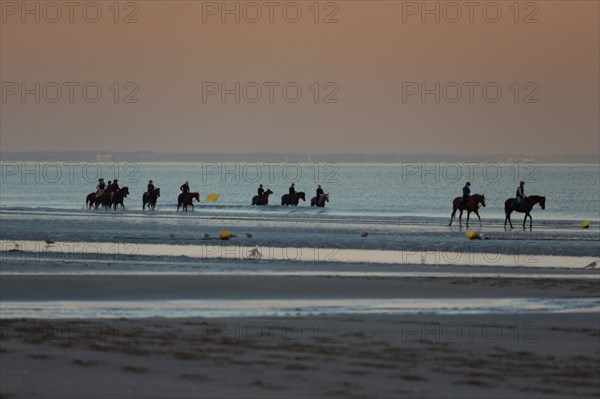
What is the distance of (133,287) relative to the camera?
18.8 meters

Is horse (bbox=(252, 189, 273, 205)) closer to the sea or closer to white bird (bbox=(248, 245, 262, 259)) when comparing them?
the sea

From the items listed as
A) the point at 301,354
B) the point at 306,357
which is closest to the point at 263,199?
the point at 301,354

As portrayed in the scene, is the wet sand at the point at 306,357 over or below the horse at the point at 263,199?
below

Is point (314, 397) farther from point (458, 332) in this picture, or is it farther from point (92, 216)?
point (92, 216)

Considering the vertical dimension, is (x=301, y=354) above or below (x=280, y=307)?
below

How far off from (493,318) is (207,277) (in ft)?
23.6

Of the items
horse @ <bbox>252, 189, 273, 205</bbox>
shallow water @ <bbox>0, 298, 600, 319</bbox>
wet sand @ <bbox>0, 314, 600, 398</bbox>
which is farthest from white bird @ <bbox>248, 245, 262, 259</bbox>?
horse @ <bbox>252, 189, 273, 205</bbox>

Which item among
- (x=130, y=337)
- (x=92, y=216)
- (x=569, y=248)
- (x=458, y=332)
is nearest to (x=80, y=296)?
(x=130, y=337)

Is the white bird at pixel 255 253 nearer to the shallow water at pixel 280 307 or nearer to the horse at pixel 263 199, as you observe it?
the shallow water at pixel 280 307

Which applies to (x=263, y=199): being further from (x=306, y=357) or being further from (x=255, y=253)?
(x=306, y=357)

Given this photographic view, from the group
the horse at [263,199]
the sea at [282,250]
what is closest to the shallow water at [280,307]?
the sea at [282,250]

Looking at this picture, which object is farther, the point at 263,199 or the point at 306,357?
the point at 263,199

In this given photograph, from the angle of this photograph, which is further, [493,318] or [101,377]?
[493,318]

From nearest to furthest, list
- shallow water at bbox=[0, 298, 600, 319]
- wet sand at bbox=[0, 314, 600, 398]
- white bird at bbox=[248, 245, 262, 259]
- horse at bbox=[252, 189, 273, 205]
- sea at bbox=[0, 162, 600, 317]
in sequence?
wet sand at bbox=[0, 314, 600, 398] < shallow water at bbox=[0, 298, 600, 319] < sea at bbox=[0, 162, 600, 317] < white bird at bbox=[248, 245, 262, 259] < horse at bbox=[252, 189, 273, 205]
